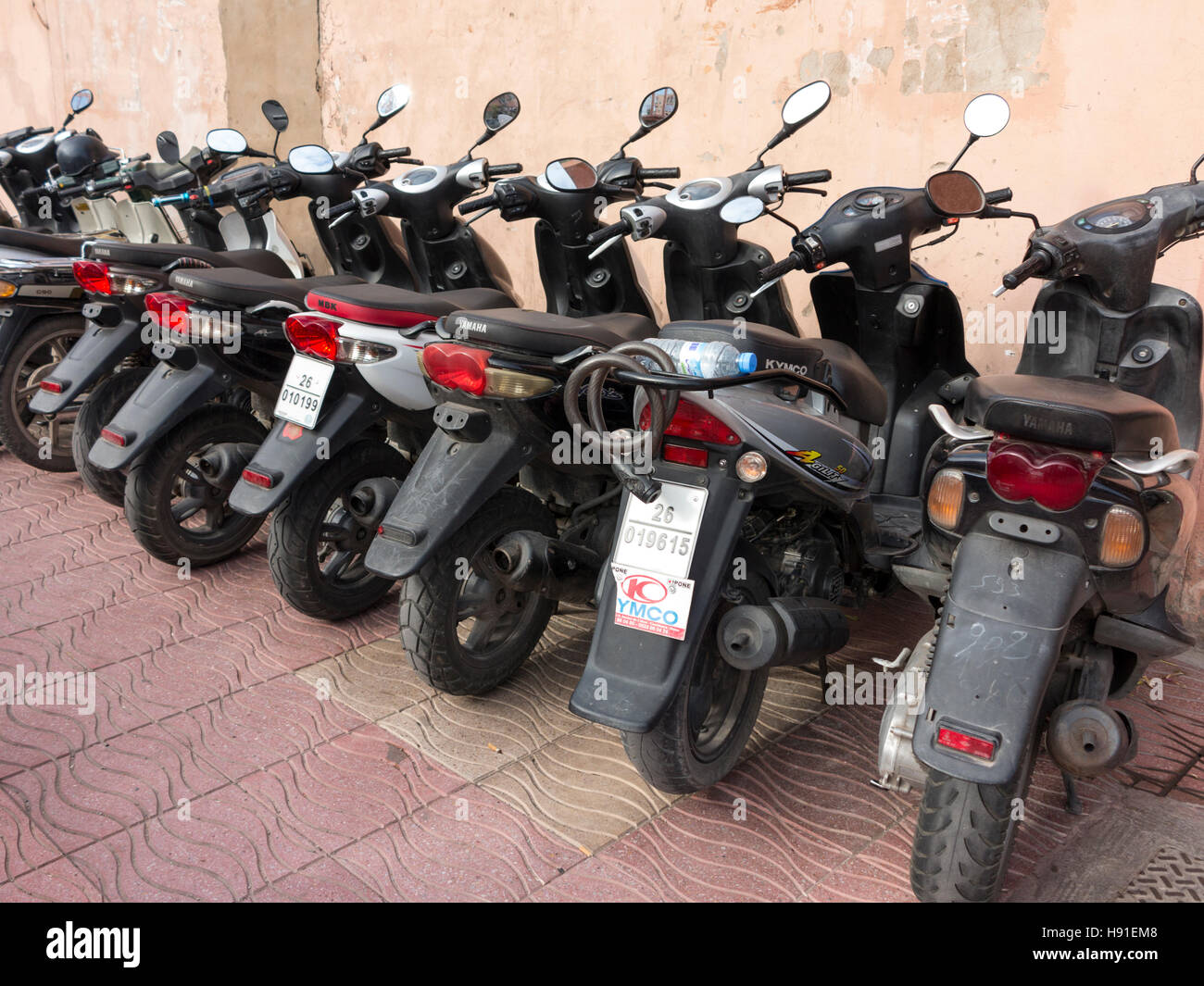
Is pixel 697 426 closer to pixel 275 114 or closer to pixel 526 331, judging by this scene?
pixel 526 331

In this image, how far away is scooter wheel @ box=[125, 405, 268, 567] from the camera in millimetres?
3996

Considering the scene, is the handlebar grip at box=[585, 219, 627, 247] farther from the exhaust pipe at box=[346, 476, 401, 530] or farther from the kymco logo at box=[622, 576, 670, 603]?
the kymco logo at box=[622, 576, 670, 603]

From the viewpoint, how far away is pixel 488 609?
126 inches

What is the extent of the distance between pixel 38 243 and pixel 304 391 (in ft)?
9.02

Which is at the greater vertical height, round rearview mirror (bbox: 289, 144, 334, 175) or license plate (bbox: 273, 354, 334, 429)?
round rearview mirror (bbox: 289, 144, 334, 175)

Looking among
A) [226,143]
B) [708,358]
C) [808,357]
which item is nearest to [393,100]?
[226,143]

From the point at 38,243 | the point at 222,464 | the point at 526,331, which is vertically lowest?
the point at 222,464

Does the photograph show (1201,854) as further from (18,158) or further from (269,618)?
(18,158)

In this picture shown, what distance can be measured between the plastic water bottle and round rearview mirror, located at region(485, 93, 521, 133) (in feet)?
7.66

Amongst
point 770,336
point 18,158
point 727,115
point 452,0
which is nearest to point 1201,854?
point 770,336

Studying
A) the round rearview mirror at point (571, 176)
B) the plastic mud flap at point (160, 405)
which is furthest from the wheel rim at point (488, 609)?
the round rearview mirror at point (571, 176)

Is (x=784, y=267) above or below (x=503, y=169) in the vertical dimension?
below

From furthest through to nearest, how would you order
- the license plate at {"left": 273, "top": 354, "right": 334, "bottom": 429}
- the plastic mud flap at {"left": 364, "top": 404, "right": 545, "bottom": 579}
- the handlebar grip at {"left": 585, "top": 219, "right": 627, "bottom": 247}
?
the handlebar grip at {"left": 585, "top": 219, "right": 627, "bottom": 247} < the license plate at {"left": 273, "top": 354, "right": 334, "bottom": 429} < the plastic mud flap at {"left": 364, "top": 404, "right": 545, "bottom": 579}

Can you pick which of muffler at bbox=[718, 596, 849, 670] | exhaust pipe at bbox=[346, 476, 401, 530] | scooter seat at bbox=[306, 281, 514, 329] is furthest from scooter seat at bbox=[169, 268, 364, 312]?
muffler at bbox=[718, 596, 849, 670]
